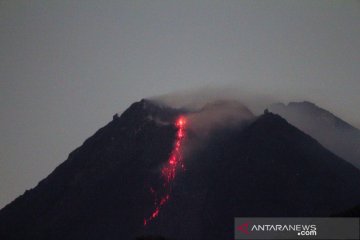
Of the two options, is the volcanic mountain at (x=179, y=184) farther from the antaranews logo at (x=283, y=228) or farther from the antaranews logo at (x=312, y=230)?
the antaranews logo at (x=312, y=230)

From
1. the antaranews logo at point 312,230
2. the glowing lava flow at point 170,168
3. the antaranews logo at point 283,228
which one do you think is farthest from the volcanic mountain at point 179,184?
the antaranews logo at point 312,230

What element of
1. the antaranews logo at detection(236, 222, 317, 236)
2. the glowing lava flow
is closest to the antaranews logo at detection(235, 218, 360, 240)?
the antaranews logo at detection(236, 222, 317, 236)

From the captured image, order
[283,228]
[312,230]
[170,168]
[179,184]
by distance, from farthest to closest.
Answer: [170,168]
[179,184]
[283,228]
[312,230]

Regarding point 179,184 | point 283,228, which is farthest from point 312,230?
point 179,184

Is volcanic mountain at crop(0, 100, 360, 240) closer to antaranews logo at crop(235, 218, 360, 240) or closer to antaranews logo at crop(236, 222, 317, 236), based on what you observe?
antaranews logo at crop(236, 222, 317, 236)

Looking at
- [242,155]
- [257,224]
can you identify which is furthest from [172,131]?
[257,224]

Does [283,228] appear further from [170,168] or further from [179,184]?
[170,168]
